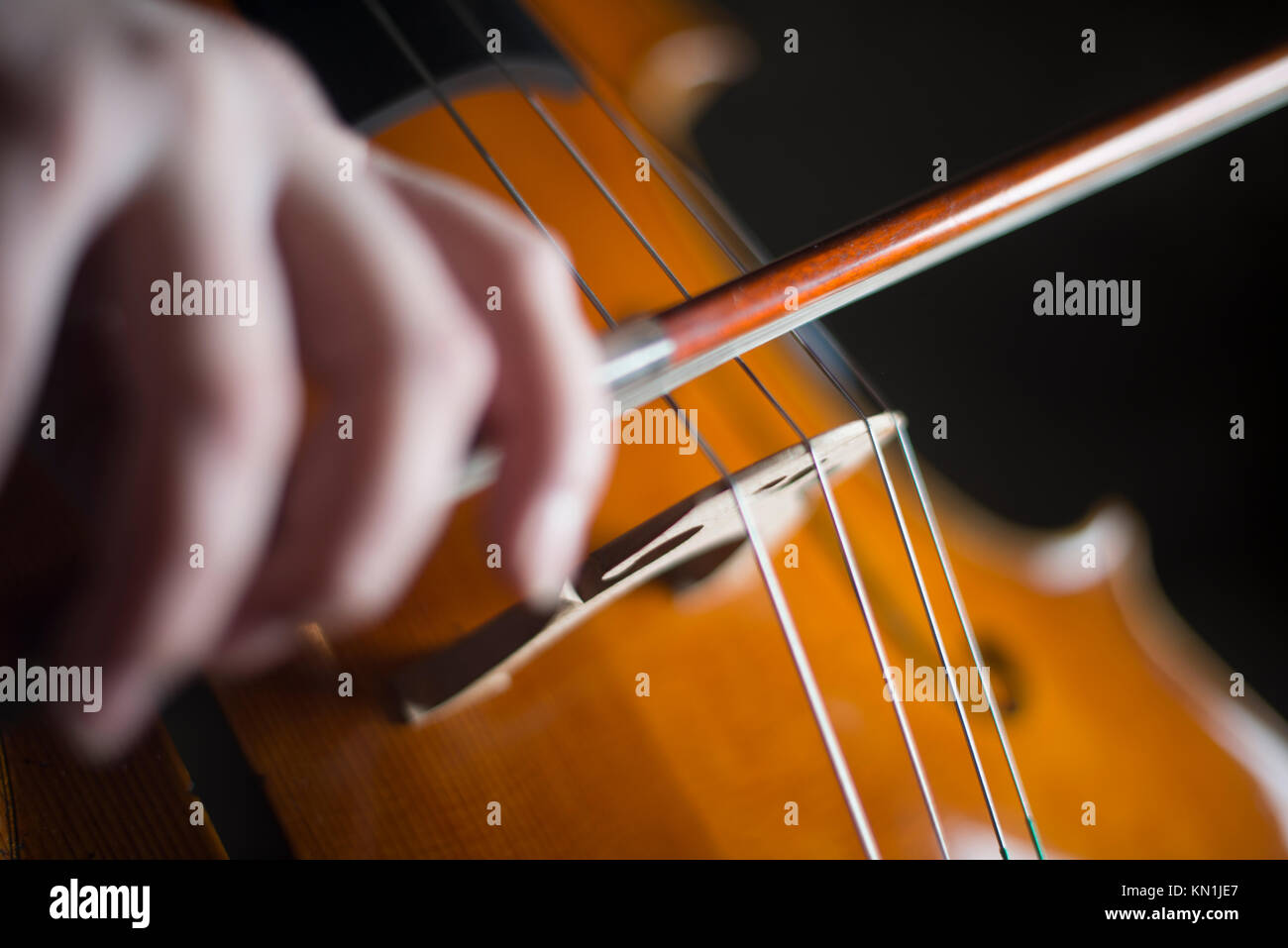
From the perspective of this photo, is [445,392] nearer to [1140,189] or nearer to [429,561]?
[429,561]

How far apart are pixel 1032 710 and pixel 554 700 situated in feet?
1.06

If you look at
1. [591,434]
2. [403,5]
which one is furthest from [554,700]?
[403,5]

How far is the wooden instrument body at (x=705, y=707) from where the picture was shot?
A: 12.4 inches

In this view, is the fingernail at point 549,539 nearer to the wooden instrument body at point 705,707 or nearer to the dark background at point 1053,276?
the wooden instrument body at point 705,707

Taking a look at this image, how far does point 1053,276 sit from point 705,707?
30.1 inches

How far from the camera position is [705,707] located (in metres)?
0.39

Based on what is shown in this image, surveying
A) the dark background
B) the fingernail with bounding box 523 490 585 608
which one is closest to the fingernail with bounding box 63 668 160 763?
the fingernail with bounding box 523 490 585 608

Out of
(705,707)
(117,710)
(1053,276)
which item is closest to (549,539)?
(117,710)

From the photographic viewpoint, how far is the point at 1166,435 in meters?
0.88

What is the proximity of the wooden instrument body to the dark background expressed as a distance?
0.26 metres

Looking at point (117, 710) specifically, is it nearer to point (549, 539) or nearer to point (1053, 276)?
point (549, 539)

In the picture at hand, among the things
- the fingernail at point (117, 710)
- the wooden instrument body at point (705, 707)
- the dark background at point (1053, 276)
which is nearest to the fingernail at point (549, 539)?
the fingernail at point (117, 710)

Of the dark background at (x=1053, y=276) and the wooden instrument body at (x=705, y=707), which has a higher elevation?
the dark background at (x=1053, y=276)

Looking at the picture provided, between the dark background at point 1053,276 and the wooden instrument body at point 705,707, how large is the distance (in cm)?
26
